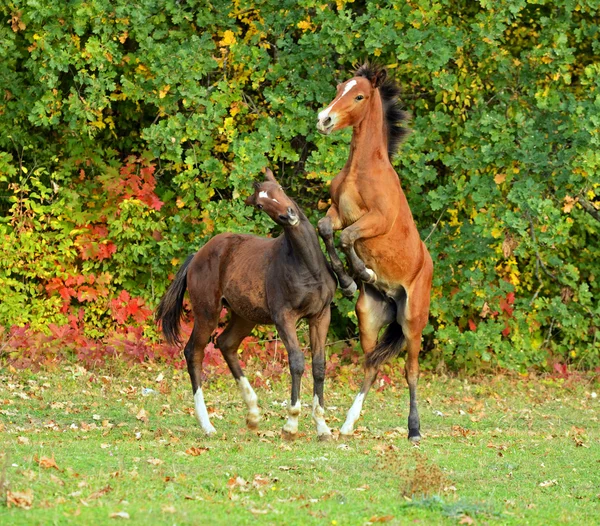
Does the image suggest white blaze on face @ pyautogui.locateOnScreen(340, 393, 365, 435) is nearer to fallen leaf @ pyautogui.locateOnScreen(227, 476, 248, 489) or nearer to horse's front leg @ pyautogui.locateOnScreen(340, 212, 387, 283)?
horse's front leg @ pyautogui.locateOnScreen(340, 212, 387, 283)

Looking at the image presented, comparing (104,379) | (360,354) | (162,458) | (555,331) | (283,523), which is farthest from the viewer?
(555,331)

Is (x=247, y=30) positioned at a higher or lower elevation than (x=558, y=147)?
higher

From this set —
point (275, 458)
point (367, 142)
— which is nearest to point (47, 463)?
point (275, 458)

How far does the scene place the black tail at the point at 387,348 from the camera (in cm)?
1005

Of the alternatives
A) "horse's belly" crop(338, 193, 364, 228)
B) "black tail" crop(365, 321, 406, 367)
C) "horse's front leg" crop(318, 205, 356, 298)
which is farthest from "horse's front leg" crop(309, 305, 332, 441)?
"horse's belly" crop(338, 193, 364, 228)

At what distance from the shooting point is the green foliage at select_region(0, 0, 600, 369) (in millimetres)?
13328

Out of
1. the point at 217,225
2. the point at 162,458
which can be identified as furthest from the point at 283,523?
the point at 217,225

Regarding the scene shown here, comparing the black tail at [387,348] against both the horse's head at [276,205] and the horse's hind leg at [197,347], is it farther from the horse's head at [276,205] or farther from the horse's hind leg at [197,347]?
the horse's head at [276,205]

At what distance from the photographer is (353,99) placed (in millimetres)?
9570

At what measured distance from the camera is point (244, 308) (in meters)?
9.84

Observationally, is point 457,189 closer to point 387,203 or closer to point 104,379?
point 387,203

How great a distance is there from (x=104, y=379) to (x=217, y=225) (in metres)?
2.58

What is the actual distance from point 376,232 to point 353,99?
4.02 ft

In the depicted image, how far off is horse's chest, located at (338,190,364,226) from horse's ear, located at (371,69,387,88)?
1.02 meters
